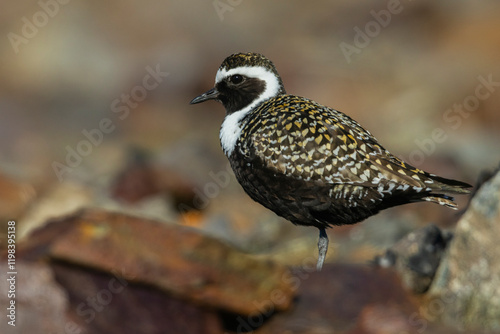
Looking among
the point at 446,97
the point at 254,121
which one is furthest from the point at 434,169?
the point at 254,121

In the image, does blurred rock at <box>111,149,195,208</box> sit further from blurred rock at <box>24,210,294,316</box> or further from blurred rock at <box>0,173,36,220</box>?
blurred rock at <box>24,210,294,316</box>

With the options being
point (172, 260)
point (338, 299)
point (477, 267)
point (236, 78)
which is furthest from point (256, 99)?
point (477, 267)

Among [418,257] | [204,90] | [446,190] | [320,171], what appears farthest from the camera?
[204,90]

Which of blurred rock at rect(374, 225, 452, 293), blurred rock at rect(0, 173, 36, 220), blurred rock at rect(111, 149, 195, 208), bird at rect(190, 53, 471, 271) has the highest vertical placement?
bird at rect(190, 53, 471, 271)

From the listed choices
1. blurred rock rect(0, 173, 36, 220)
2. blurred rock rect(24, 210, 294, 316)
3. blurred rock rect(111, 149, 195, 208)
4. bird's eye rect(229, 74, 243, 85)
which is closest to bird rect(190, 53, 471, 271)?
bird's eye rect(229, 74, 243, 85)

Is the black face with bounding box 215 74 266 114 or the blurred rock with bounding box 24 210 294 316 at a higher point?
the black face with bounding box 215 74 266 114

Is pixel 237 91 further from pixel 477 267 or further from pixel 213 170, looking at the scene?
pixel 213 170
